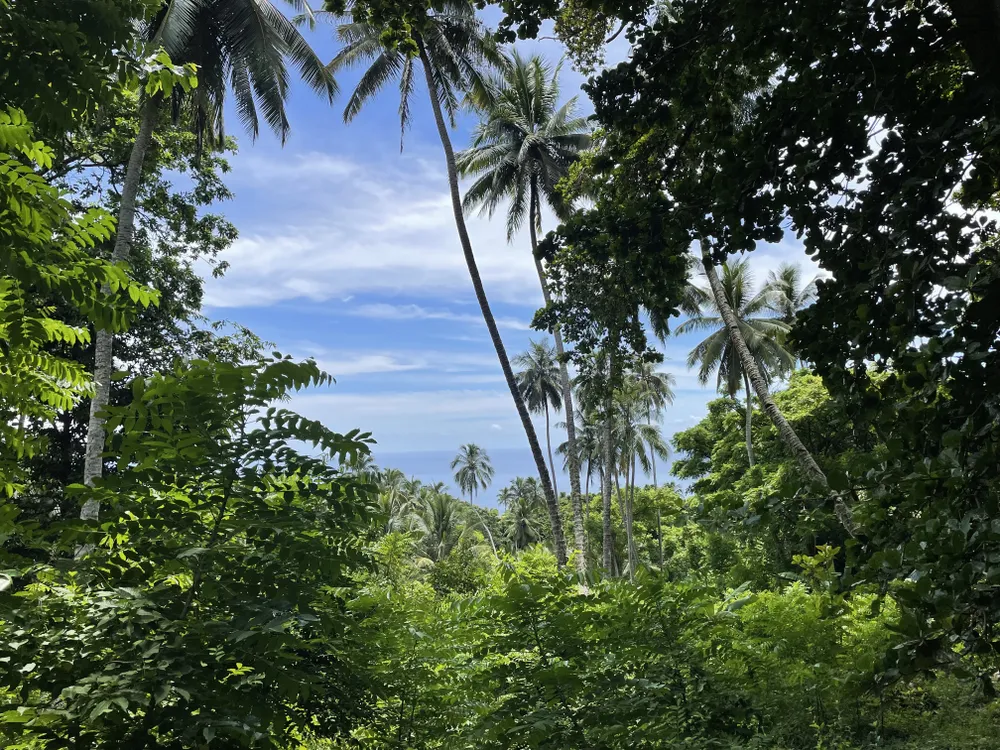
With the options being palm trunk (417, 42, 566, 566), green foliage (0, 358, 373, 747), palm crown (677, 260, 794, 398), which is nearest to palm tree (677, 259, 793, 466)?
palm crown (677, 260, 794, 398)

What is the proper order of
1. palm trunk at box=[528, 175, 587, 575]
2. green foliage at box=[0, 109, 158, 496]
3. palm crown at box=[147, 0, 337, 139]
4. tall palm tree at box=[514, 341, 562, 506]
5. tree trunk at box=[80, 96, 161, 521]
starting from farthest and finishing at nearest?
tall palm tree at box=[514, 341, 562, 506]
palm trunk at box=[528, 175, 587, 575]
palm crown at box=[147, 0, 337, 139]
tree trunk at box=[80, 96, 161, 521]
green foliage at box=[0, 109, 158, 496]

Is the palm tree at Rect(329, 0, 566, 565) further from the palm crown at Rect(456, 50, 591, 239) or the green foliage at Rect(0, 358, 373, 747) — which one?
the green foliage at Rect(0, 358, 373, 747)

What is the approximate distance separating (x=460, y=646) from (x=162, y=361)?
1368cm

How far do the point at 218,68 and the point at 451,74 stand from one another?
5.54 metres

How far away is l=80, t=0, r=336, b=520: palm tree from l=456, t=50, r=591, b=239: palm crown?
4.78m

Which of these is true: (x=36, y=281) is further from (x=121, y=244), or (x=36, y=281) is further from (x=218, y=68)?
(x=218, y=68)

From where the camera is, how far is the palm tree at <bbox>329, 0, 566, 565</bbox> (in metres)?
14.4

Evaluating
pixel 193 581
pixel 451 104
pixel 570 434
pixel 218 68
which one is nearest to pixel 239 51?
pixel 218 68

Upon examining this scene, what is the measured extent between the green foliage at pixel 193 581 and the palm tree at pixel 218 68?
32.0ft

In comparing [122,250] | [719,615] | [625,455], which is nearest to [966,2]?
[719,615]

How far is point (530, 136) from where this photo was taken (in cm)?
1758

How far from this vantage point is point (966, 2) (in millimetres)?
2064

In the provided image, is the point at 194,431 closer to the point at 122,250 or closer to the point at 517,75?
the point at 122,250

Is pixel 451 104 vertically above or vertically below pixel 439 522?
above
